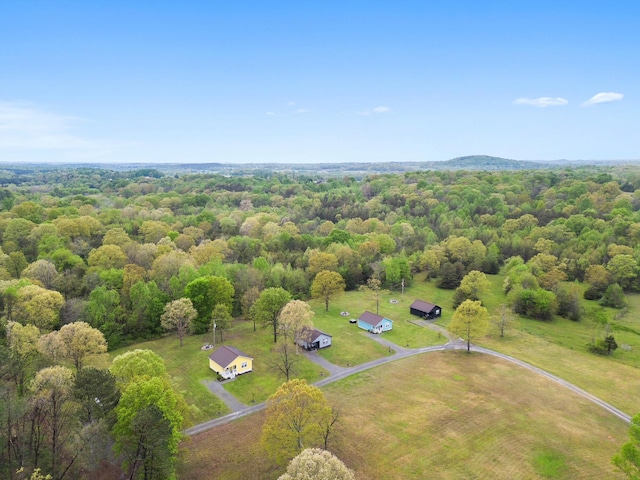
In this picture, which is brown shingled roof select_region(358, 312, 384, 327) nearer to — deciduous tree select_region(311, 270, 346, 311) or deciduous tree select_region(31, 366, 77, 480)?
deciduous tree select_region(311, 270, 346, 311)

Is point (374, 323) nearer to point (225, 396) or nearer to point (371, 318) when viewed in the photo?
point (371, 318)

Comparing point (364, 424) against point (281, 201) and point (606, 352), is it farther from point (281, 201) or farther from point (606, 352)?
point (281, 201)

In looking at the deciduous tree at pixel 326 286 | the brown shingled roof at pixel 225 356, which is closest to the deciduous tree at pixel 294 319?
the brown shingled roof at pixel 225 356

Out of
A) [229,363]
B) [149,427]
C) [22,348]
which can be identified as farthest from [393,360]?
[22,348]

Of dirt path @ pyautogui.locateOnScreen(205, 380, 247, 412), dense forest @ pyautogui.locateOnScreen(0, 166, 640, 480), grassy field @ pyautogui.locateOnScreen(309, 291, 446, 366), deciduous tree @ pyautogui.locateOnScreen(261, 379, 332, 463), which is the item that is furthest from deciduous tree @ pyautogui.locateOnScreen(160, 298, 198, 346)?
deciduous tree @ pyautogui.locateOnScreen(261, 379, 332, 463)

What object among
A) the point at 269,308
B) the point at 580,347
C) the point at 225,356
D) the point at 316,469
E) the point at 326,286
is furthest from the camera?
the point at 326,286

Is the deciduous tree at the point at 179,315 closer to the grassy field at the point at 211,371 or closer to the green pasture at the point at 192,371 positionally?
the green pasture at the point at 192,371

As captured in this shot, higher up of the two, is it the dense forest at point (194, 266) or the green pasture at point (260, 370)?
the dense forest at point (194, 266)
